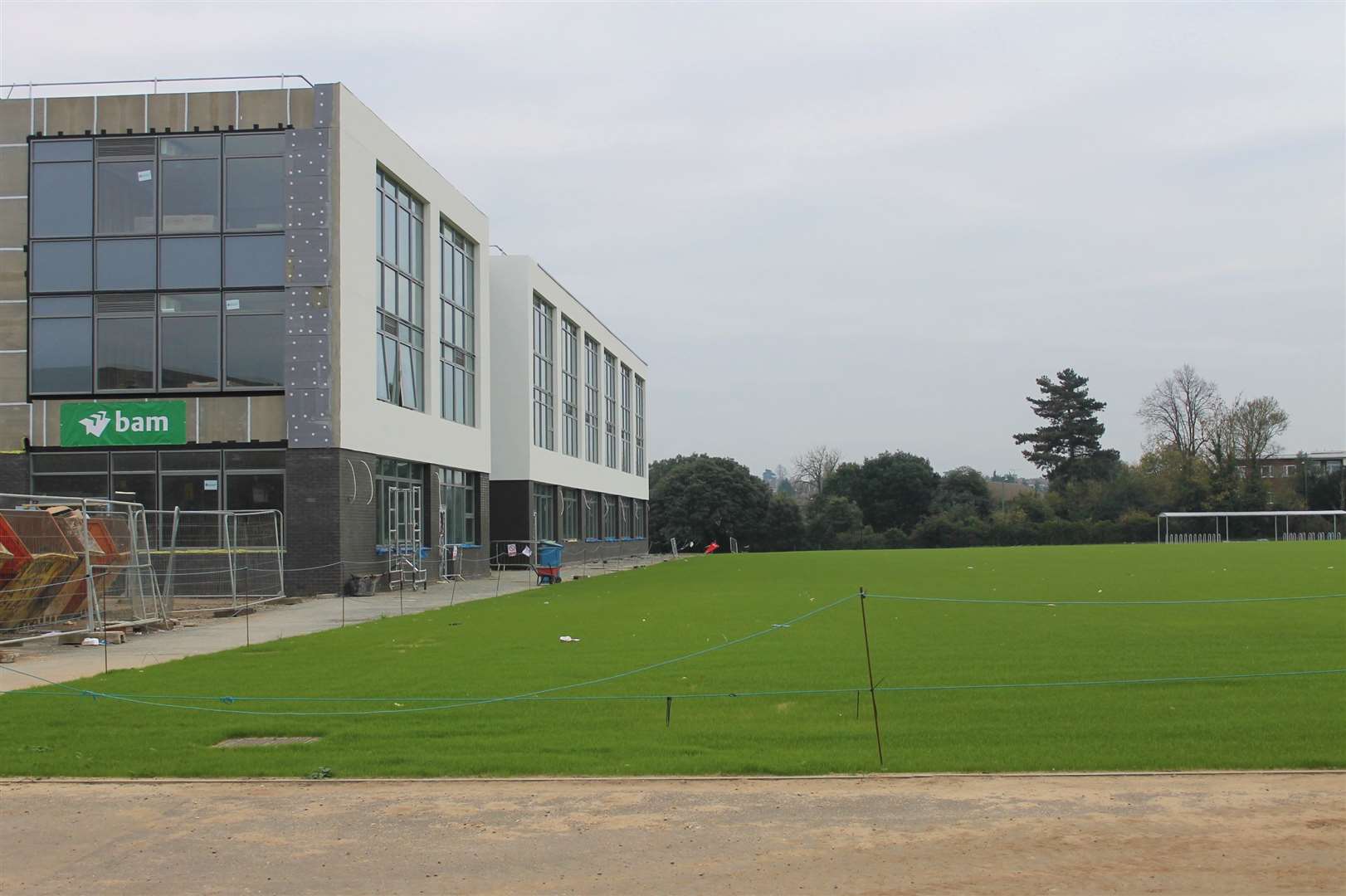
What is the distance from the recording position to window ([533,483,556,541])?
188 ft

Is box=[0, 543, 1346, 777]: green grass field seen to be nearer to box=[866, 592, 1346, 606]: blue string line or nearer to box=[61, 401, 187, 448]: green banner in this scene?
box=[866, 592, 1346, 606]: blue string line

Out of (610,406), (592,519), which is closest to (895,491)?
(610,406)

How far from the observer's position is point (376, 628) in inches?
936

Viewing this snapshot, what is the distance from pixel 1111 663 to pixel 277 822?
35.7ft

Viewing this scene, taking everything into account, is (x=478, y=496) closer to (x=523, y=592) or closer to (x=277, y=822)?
(x=523, y=592)

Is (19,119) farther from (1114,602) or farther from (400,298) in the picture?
(1114,602)

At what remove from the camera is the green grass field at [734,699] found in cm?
1010

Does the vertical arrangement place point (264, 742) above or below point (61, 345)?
below

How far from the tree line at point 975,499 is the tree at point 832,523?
0.30 feet

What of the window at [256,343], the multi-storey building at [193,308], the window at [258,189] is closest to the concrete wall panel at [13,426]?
the multi-storey building at [193,308]

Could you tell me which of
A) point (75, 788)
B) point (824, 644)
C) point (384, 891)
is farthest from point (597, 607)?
point (384, 891)

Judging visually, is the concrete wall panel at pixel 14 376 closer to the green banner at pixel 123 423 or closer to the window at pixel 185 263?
the green banner at pixel 123 423

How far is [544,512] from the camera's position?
59.7 m

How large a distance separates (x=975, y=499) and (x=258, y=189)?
84.8 metres
